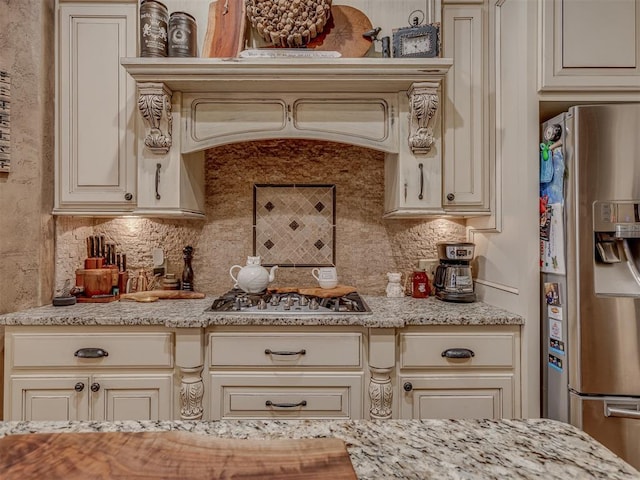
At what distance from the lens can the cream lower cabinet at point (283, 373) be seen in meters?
1.73

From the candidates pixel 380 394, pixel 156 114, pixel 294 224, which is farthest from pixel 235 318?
pixel 156 114

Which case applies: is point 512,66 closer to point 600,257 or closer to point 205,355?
point 600,257

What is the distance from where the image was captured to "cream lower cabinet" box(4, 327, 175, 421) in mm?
1724

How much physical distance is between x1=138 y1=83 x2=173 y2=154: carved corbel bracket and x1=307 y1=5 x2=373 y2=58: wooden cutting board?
32.8 inches

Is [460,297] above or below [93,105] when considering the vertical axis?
below

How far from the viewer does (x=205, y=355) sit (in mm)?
1742

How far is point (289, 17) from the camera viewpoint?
6.34ft

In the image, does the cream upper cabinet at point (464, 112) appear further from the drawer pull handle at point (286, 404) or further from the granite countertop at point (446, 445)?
the granite countertop at point (446, 445)

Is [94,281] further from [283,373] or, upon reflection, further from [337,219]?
[337,219]

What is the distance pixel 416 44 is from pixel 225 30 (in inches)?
40.5

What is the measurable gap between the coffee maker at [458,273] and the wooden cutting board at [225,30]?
1.61 meters

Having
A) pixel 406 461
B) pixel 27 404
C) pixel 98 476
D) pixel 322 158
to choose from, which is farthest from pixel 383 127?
pixel 27 404

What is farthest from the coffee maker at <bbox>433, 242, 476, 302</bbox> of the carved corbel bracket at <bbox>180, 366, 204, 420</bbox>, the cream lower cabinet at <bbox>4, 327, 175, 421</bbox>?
the cream lower cabinet at <bbox>4, 327, 175, 421</bbox>

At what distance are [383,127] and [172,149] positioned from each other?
1.17 meters
